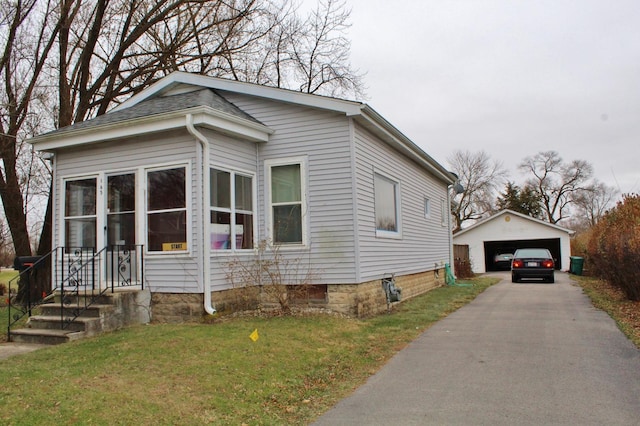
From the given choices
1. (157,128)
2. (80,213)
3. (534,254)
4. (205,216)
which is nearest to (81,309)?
(80,213)

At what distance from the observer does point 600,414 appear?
488 centimetres

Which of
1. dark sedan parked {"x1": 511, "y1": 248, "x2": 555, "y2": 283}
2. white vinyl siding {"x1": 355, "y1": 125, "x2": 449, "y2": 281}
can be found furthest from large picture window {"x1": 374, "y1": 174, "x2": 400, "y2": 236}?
dark sedan parked {"x1": 511, "y1": 248, "x2": 555, "y2": 283}

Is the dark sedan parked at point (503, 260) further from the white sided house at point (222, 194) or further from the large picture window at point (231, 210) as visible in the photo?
the large picture window at point (231, 210)

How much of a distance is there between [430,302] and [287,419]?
877cm

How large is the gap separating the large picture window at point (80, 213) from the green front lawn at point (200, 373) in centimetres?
287

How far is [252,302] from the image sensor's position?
10555 millimetres

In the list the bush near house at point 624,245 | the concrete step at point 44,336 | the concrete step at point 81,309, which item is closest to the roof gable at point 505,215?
the bush near house at point 624,245

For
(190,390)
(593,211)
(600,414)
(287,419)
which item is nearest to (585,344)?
(600,414)

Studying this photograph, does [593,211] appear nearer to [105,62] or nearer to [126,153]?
[105,62]

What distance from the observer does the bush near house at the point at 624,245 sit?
12.1 metres

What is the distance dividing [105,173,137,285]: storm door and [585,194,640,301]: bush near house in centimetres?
1084

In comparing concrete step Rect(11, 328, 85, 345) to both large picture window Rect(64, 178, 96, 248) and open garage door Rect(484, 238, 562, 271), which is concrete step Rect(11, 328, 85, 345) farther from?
open garage door Rect(484, 238, 562, 271)

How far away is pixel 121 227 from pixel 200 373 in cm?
525

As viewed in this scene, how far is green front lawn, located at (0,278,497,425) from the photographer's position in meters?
4.89
